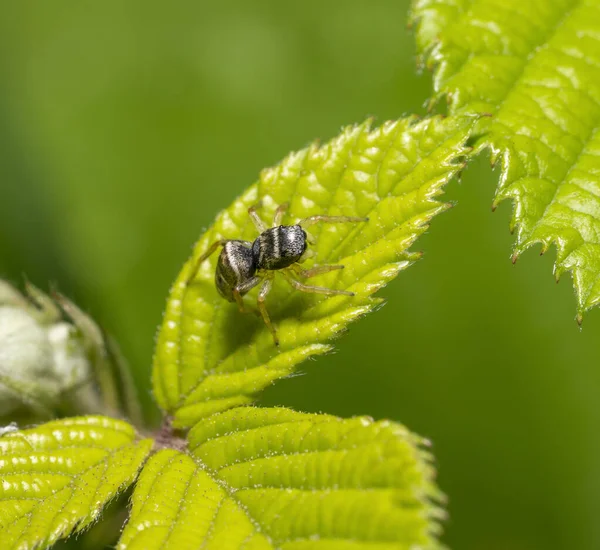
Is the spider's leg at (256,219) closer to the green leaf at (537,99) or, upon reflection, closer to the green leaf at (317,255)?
the green leaf at (317,255)

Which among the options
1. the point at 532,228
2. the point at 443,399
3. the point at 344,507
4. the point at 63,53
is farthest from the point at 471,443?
the point at 63,53

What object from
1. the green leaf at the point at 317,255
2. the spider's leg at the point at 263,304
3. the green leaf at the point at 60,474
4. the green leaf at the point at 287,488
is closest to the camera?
the green leaf at the point at 287,488

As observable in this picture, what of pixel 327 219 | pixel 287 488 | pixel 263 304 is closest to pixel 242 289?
pixel 263 304

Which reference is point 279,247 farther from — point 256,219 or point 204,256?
point 204,256

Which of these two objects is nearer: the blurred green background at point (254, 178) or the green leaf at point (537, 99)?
the green leaf at point (537, 99)

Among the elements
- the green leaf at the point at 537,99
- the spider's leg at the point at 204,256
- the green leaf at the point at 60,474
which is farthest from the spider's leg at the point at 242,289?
the green leaf at the point at 537,99

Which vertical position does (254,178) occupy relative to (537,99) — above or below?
below

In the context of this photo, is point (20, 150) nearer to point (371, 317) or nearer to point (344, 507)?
point (371, 317)
